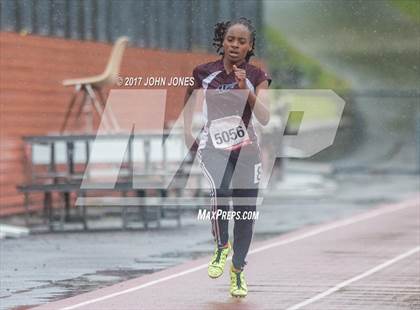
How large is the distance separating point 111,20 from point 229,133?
8195 millimetres

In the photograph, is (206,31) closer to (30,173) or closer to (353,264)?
(353,264)

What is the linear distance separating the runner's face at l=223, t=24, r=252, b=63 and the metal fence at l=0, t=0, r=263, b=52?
484cm

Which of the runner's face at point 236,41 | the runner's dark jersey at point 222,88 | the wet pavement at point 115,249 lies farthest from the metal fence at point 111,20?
the runner's face at point 236,41

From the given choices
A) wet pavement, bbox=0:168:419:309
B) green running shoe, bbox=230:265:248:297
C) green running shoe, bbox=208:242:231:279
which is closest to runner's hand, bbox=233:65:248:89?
green running shoe, bbox=208:242:231:279

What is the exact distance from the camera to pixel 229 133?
9641mm

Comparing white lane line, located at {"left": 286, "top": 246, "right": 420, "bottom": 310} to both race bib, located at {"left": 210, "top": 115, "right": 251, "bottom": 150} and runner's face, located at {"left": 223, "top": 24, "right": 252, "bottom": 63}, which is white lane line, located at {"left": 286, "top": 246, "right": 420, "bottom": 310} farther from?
runner's face, located at {"left": 223, "top": 24, "right": 252, "bottom": 63}

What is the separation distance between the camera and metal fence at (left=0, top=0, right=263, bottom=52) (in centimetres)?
1491

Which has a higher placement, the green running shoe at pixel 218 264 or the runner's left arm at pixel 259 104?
the runner's left arm at pixel 259 104

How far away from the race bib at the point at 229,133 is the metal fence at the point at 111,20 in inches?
183

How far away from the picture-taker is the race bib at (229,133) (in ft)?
31.5

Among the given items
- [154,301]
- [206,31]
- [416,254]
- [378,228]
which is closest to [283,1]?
[206,31]

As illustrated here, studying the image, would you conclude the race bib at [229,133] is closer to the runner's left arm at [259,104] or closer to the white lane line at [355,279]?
the runner's left arm at [259,104]

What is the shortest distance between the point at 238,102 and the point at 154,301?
1.42 metres

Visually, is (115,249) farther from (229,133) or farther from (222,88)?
(222,88)
